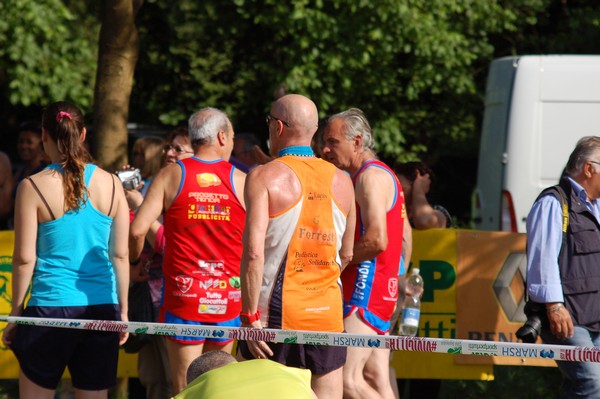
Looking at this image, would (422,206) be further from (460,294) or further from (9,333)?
(9,333)

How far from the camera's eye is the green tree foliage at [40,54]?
14852 mm

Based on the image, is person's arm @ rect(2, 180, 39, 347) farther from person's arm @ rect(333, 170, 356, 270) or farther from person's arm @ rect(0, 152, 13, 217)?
person's arm @ rect(0, 152, 13, 217)

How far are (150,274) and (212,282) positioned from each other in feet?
3.73

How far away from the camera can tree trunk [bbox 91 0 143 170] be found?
8859mm

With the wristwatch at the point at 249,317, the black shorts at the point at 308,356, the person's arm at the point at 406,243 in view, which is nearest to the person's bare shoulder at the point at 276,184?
the wristwatch at the point at 249,317

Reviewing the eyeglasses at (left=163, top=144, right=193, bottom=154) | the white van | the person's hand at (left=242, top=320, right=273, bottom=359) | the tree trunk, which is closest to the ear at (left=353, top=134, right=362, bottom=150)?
the person's hand at (left=242, top=320, right=273, bottom=359)

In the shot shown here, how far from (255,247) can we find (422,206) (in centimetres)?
327

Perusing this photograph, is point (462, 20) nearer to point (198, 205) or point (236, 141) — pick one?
point (236, 141)

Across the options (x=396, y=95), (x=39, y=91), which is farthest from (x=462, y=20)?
(x=39, y=91)

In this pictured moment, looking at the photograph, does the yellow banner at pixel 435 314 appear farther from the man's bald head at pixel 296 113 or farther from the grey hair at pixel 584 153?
the man's bald head at pixel 296 113

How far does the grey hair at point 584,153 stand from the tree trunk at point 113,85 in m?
4.22

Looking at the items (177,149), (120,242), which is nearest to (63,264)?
(120,242)

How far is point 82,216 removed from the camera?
5.45m

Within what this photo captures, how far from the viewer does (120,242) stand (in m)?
5.65
